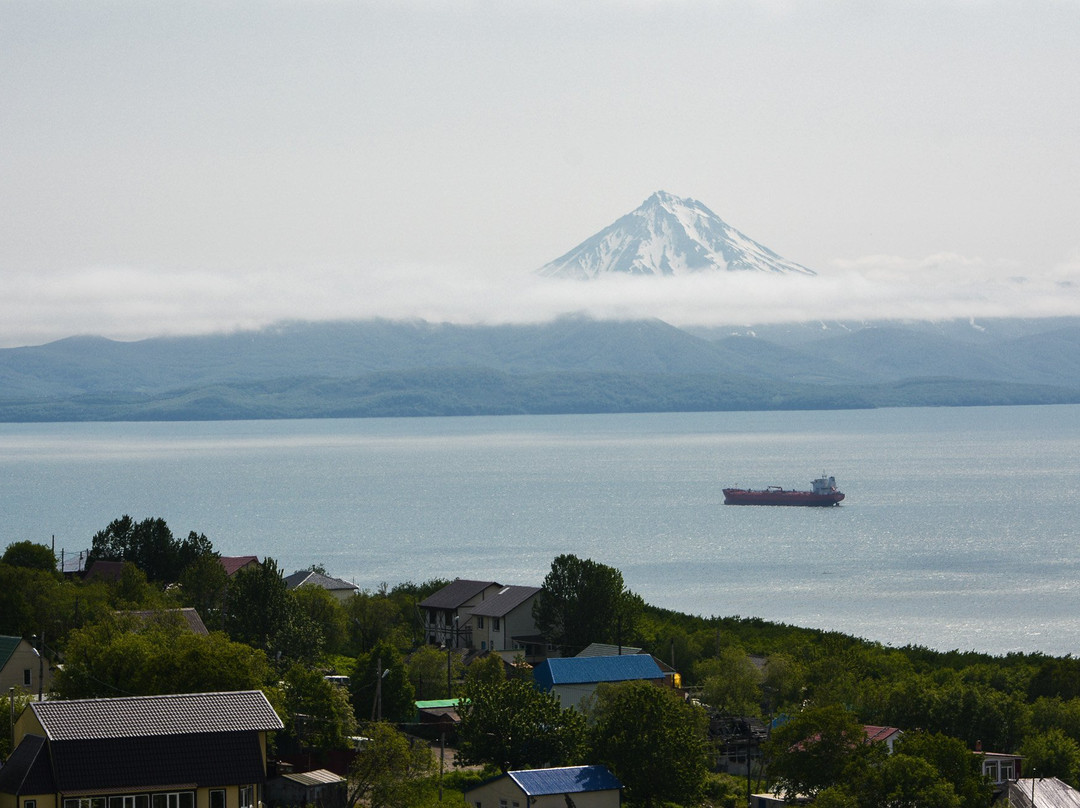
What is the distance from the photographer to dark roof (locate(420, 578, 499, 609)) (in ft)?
223

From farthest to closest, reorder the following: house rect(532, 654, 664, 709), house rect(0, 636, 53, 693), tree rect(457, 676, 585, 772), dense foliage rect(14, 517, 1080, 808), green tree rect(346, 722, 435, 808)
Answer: house rect(0, 636, 53, 693) → house rect(532, 654, 664, 709) → tree rect(457, 676, 585, 772) → dense foliage rect(14, 517, 1080, 808) → green tree rect(346, 722, 435, 808)

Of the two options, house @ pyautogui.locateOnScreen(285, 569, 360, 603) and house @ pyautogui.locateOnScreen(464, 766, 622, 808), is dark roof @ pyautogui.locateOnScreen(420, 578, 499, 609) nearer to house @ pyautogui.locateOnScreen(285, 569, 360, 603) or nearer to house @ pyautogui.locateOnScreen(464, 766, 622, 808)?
house @ pyautogui.locateOnScreen(285, 569, 360, 603)

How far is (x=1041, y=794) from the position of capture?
39.0 meters

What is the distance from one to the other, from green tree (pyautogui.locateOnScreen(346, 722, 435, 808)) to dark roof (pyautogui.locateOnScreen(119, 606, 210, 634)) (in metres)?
14.2

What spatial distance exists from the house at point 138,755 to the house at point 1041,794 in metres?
20.7

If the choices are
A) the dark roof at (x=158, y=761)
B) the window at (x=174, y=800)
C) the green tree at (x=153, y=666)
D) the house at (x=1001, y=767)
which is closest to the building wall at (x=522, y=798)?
the dark roof at (x=158, y=761)

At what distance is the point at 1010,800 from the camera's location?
126 ft

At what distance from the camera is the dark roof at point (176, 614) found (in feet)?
165

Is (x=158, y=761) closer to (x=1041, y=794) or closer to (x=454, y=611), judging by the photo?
(x=1041, y=794)

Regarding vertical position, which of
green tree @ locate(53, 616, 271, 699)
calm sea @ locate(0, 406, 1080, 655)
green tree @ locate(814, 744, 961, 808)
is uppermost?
green tree @ locate(53, 616, 271, 699)

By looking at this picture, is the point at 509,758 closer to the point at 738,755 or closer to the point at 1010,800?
the point at 738,755

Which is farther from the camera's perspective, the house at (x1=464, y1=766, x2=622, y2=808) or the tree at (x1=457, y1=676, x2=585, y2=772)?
the tree at (x1=457, y1=676, x2=585, y2=772)

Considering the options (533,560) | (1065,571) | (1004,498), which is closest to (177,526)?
(533,560)

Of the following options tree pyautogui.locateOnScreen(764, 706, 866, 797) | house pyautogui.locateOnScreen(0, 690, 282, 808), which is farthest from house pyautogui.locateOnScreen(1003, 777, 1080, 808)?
house pyautogui.locateOnScreen(0, 690, 282, 808)
